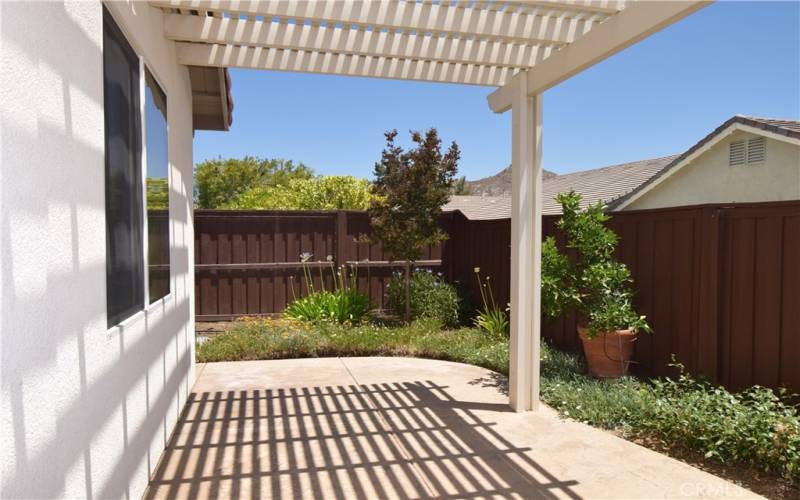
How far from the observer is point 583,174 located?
17.9 meters

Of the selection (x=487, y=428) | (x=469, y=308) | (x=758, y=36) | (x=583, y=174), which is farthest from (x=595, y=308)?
(x=758, y=36)

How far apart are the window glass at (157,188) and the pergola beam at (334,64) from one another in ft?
2.49

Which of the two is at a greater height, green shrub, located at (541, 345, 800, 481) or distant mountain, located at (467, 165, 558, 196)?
distant mountain, located at (467, 165, 558, 196)

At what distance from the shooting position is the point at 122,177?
2664mm

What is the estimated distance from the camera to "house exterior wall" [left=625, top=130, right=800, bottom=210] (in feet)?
36.6

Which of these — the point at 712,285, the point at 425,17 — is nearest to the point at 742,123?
the point at 712,285

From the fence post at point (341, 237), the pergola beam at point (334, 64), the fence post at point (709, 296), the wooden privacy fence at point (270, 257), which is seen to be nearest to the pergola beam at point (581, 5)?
the pergola beam at point (334, 64)

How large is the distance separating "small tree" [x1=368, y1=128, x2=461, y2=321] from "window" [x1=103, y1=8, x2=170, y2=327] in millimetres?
4489

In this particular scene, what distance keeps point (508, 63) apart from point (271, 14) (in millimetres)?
1815

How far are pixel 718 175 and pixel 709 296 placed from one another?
394 inches

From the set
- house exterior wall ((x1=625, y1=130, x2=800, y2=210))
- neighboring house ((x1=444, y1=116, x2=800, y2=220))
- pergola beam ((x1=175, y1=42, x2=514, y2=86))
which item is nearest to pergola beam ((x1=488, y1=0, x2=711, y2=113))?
pergola beam ((x1=175, y1=42, x2=514, y2=86))

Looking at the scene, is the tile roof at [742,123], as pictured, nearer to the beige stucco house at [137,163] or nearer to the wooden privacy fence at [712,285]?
the wooden privacy fence at [712,285]

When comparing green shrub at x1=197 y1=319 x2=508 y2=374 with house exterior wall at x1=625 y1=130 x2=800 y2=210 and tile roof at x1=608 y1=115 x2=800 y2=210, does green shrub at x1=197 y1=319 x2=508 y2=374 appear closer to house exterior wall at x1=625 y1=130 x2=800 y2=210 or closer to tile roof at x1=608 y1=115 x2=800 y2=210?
tile roof at x1=608 y1=115 x2=800 y2=210

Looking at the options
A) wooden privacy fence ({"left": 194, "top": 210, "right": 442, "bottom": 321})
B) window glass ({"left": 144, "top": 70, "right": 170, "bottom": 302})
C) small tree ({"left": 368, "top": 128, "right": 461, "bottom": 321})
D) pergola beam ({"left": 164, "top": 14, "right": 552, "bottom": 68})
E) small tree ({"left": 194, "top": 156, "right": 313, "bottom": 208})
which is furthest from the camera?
small tree ({"left": 194, "top": 156, "right": 313, "bottom": 208})
